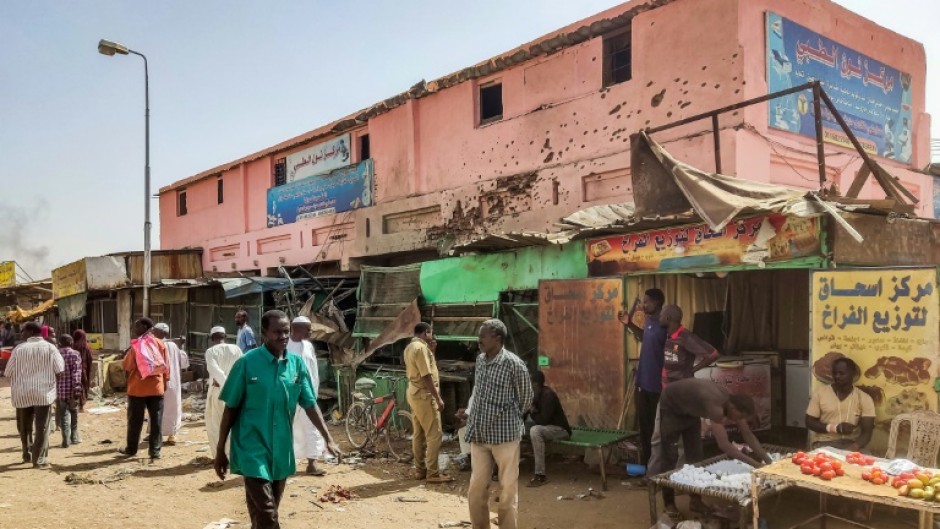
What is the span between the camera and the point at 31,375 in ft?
26.9

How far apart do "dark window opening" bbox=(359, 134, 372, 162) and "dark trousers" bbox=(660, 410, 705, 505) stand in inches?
489

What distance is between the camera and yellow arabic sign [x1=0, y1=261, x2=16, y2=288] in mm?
30547

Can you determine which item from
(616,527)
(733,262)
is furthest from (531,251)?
(616,527)

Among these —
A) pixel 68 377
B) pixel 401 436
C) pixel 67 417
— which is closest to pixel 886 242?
pixel 401 436

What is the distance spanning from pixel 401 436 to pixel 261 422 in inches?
239

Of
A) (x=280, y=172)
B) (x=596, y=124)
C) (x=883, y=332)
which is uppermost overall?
(x=280, y=172)

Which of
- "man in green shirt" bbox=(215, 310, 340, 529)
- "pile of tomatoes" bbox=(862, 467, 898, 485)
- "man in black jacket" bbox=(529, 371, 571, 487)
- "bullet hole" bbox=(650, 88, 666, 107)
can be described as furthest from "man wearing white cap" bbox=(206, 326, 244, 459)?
"bullet hole" bbox=(650, 88, 666, 107)

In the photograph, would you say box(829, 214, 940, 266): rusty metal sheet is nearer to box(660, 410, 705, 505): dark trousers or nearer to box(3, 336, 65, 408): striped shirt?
box(660, 410, 705, 505): dark trousers

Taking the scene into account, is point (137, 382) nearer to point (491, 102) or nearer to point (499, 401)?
point (499, 401)

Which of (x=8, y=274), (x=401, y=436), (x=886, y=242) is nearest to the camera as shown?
(x=886, y=242)

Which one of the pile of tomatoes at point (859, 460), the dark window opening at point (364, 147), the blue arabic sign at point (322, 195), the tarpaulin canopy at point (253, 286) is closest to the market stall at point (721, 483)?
the pile of tomatoes at point (859, 460)

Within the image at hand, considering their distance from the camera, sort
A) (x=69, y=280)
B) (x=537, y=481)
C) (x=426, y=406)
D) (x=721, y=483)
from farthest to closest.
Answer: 1. (x=69, y=280)
2. (x=426, y=406)
3. (x=537, y=481)
4. (x=721, y=483)

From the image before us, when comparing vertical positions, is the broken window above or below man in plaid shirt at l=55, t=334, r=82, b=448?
above

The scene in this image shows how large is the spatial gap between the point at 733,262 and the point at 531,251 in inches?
127
